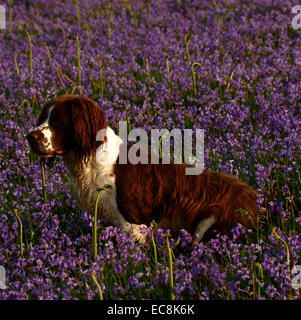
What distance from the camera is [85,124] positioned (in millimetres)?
4320

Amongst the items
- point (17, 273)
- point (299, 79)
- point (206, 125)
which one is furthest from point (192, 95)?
point (17, 273)

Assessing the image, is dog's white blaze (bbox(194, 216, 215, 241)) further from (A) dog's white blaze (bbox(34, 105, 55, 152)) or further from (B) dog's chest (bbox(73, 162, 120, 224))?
(A) dog's white blaze (bbox(34, 105, 55, 152))

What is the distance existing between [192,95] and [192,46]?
1.79 meters

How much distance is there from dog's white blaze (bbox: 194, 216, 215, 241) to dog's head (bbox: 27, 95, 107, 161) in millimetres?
1008

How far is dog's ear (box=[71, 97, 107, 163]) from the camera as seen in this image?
4.31 m

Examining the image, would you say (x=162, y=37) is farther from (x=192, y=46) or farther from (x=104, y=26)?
(x=104, y=26)

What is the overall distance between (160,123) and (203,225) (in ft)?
7.10

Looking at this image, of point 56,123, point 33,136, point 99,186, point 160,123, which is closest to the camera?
point 33,136

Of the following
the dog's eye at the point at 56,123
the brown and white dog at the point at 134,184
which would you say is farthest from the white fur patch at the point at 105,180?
the dog's eye at the point at 56,123

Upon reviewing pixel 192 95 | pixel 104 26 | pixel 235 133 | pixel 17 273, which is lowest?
pixel 17 273

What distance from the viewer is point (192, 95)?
22.8 feet

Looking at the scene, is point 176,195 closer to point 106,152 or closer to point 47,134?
point 106,152

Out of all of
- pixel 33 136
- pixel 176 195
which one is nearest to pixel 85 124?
pixel 33 136

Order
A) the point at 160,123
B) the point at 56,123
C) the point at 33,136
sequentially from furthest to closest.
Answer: the point at 160,123
the point at 56,123
the point at 33,136
